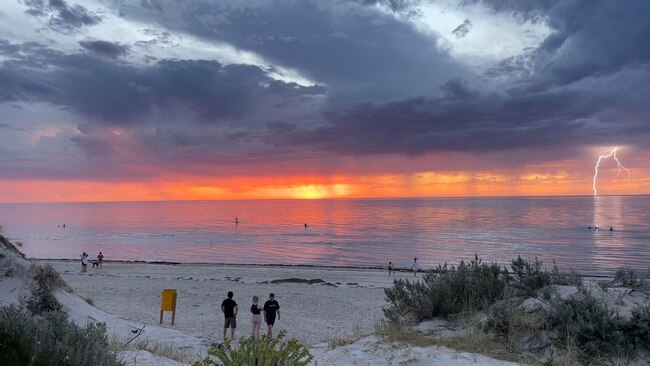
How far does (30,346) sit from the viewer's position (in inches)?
161

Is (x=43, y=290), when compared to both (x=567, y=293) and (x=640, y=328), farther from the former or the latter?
(x=640, y=328)

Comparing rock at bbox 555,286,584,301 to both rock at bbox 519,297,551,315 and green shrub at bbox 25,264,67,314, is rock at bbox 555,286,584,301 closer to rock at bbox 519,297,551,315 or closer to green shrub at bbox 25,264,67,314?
rock at bbox 519,297,551,315

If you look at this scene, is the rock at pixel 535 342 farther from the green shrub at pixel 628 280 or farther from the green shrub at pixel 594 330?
the green shrub at pixel 628 280

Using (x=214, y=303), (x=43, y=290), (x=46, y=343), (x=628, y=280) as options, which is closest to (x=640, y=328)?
(x=628, y=280)

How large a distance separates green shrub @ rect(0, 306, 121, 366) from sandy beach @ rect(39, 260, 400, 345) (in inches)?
231

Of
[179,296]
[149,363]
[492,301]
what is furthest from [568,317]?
[179,296]

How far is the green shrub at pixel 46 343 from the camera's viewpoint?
12.8 feet

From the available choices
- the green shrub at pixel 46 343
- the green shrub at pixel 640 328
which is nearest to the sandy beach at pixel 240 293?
the green shrub at pixel 640 328

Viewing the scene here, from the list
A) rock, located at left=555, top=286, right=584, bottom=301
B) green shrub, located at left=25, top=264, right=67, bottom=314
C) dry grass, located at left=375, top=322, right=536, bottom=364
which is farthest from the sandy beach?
green shrub, located at left=25, top=264, right=67, bottom=314

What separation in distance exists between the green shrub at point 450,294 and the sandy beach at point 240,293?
1.21 metres

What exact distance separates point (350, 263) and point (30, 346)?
1594 inches

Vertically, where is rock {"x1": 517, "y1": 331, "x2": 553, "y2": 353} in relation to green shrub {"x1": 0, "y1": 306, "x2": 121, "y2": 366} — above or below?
below

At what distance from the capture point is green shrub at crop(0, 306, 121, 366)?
3900 millimetres

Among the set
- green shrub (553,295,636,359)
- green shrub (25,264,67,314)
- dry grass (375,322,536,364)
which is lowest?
green shrub (25,264,67,314)
